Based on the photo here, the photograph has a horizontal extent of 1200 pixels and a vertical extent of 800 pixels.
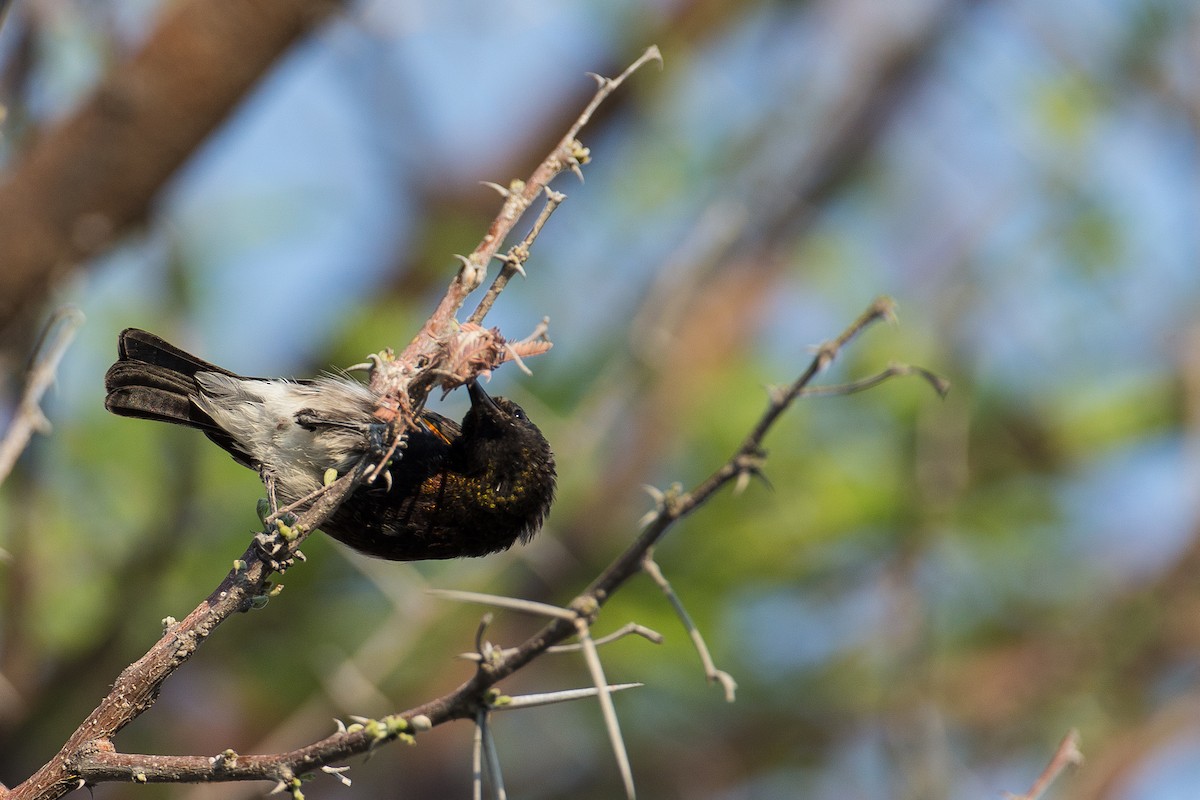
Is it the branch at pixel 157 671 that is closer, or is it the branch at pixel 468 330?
the branch at pixel 157 671

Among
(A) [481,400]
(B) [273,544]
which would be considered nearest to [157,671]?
(B) [273,544]

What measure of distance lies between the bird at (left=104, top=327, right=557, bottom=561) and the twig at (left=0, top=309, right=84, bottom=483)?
1.63 ft

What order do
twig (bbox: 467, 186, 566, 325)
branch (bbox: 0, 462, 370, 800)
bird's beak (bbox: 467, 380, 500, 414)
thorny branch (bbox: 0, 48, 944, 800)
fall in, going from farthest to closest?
bird's beak (bbox: 467, 380, 500, 414) → twig (bbox: 467, 186, 566, 325) → branch (bbox: 0, 462, 370, 800) → thorny branch (bbox: 0, 48, 944, 800)

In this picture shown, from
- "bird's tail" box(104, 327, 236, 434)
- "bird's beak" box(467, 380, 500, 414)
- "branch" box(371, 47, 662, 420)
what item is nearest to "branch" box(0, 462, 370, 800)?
"branch" box(371, 47, 662, 420)

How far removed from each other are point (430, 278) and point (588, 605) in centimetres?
656

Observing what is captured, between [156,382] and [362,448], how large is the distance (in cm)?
97

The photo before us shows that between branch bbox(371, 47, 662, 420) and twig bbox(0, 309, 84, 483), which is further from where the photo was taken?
twig bbox(0, 309, 84, 483)

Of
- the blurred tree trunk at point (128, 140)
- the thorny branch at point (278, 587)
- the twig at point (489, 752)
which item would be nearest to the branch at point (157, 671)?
the thorny branch at point (278, 587)

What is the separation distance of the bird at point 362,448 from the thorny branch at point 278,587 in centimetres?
90

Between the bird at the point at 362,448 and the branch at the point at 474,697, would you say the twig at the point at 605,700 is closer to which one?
the branch at the point at 474,697

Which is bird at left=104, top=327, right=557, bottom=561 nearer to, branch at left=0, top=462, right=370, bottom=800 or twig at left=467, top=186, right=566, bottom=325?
branch at left=0, top=462, right=370, bottom=800

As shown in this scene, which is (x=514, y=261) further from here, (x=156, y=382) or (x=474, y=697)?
(x=156, y=382)

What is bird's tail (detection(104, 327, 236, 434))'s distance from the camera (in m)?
3.65

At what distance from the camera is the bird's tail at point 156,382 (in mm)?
3652
